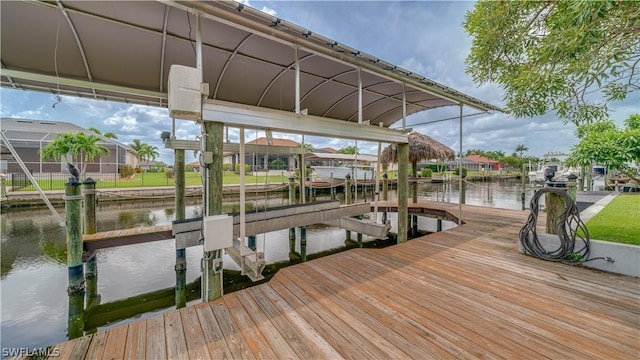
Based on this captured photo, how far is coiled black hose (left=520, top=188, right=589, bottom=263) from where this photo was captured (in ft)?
11.1

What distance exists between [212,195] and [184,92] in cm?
110

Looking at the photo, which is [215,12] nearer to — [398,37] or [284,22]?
[284,22]

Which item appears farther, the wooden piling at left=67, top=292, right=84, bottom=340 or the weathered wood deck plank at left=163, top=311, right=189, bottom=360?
the wooden piling at left=67, top=292, right=84, bottom=340

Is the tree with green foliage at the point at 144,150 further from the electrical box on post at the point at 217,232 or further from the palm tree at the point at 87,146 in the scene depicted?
the electrical box on post at the point at 217,232

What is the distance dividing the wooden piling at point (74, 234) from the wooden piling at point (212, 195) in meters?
2.85

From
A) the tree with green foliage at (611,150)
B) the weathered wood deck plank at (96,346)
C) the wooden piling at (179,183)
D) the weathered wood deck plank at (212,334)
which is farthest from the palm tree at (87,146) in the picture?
the tree with green foliage at (611,150)

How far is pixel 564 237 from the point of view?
349 cm

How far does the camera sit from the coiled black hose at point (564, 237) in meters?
3.39

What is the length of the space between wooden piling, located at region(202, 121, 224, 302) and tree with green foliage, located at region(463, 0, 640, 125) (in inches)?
144

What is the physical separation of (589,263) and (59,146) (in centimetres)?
2371

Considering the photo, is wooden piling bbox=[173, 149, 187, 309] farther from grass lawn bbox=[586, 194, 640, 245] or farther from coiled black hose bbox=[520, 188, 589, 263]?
grass lawn bbox=[586, 194, 640, 245]

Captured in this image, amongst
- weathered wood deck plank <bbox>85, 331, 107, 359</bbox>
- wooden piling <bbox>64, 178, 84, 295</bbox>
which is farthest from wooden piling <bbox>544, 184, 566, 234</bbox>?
wooden piling <bbox>64, 178, 84, 295</bbox>

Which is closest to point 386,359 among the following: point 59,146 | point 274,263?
point 274,263

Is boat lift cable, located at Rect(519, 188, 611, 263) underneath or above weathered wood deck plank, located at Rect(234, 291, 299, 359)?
above
